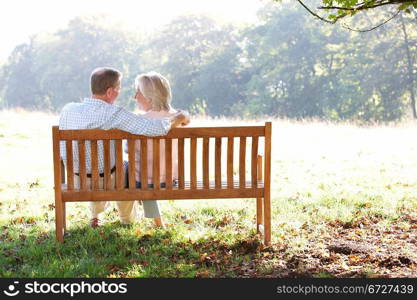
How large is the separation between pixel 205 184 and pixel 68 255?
102cm

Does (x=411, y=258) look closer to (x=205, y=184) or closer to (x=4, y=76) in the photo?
(x=205, y=184)

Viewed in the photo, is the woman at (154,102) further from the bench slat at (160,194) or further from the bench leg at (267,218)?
the bench leg at (267,218)

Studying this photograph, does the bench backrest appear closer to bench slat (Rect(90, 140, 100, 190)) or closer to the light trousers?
bench slat (Rect(90, 140, 100, 190))

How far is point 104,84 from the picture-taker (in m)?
4.38

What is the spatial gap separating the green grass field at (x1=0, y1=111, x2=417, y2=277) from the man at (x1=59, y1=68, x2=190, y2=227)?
0.56 m

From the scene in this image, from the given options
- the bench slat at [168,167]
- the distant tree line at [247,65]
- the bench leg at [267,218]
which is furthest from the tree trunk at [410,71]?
the bench slat at [168,167]

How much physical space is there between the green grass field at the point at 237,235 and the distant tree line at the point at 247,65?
1212 inches

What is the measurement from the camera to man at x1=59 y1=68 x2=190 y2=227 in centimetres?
406

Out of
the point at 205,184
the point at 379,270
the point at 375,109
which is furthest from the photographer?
the point at 375,109

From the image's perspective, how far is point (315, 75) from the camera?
135 feet

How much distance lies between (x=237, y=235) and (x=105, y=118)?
1303mm

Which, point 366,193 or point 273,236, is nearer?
point 273,236

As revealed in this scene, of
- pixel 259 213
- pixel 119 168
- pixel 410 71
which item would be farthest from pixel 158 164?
pixel 410 71

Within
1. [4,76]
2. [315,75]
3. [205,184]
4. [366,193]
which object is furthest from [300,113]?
[205,184]
